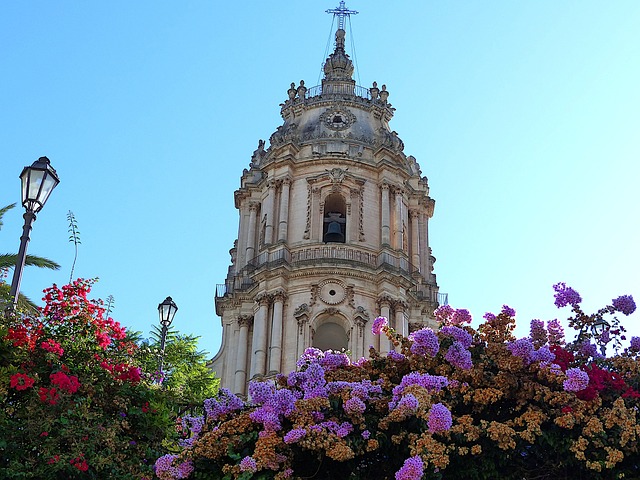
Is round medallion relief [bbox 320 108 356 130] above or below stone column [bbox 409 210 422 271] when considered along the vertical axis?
above

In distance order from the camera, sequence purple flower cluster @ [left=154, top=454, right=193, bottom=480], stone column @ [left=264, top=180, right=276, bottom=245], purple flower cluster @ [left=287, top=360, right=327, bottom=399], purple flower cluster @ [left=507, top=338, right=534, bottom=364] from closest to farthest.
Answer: purple flower cluster @ [left=154, top=454, right=193, bottom=480] < purple flower cluster @ [left=287, top=360, right=327, bottom=399] < purple flower cluster @ [left=507, top=338, right=534, bottom=364] < stone column @ [left=264, top=180, right=276, bottom=245]

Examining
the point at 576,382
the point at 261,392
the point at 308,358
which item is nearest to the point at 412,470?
the point at 261,392

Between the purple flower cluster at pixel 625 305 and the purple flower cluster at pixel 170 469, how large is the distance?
6285 mm

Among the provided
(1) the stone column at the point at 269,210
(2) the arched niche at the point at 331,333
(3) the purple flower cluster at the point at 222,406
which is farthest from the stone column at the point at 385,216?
(3) the purple flower cluster at the point at 222,406

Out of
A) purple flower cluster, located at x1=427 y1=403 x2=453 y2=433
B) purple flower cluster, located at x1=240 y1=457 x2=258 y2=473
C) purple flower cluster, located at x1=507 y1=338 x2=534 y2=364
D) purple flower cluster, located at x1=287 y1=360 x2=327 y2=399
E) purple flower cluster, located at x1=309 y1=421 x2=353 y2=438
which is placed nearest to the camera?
purple flower cluster, located at x1=240 y1=457 x2=258 y2=473

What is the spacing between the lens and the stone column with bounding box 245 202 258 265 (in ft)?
105

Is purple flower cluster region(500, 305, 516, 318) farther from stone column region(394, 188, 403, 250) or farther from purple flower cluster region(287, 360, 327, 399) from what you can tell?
stone column region(394, 188, 403, 250)

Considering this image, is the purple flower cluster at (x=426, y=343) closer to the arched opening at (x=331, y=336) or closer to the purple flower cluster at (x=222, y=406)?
the purple flower cluster at (x=222, y=406)

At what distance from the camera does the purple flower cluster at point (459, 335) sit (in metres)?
11.3

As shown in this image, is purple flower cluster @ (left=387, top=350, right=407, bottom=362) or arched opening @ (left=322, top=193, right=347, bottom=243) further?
Answer: arched opening @ (left=322, top=193, right=347, bottom=243)

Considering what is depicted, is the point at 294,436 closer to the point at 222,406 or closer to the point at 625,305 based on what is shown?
the point at 222,406

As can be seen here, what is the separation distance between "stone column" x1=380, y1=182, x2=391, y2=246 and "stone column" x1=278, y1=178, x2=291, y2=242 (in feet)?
11.2

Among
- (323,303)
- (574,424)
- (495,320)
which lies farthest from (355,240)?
(574,424)

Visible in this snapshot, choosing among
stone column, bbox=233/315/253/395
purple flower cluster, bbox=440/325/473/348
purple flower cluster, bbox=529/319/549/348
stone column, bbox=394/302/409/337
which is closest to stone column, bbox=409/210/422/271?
stone column, bbox=394/302/409/337
